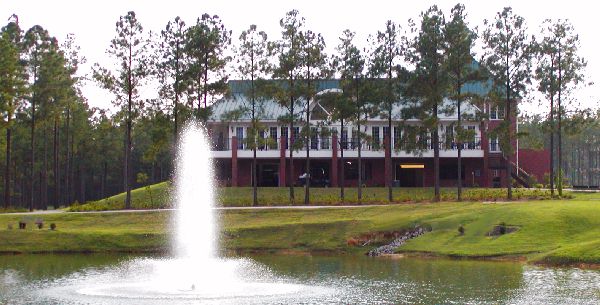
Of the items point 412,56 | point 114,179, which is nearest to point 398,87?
point 412,56

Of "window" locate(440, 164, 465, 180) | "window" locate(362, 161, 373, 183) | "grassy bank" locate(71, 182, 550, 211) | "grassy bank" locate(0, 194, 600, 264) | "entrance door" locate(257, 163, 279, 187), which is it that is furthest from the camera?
"entrance door" locate(257, 163, 279, 187)

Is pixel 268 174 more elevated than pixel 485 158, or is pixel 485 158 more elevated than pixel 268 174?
pixel 485 158

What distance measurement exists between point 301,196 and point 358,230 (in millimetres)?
19020

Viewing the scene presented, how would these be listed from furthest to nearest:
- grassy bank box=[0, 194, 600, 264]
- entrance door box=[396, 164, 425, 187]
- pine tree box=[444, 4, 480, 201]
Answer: entrance door box=[396, 164, 425, 187] < pine tree box=[444, 4, 480, 201] < grassy bank box=[0, 194, 600, 264]

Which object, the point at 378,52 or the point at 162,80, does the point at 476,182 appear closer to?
the point at 378,52

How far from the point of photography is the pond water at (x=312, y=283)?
27922mm

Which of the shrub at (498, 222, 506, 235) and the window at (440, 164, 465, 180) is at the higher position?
the window at (440, 164, 465, 180)

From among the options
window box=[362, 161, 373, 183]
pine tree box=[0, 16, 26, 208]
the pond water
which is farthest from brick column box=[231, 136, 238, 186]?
the pond water

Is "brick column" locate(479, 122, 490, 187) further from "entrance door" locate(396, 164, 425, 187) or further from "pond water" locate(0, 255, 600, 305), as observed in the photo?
"pond water" locate(0, 255, 600, 305)

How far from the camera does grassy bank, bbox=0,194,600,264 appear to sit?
41.6 metres

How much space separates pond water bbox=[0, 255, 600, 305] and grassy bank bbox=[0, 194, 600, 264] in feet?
9.11

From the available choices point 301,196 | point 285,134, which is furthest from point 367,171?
point 301,196

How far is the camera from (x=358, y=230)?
159ft

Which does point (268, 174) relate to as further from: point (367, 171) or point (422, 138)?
point (422, 138)
